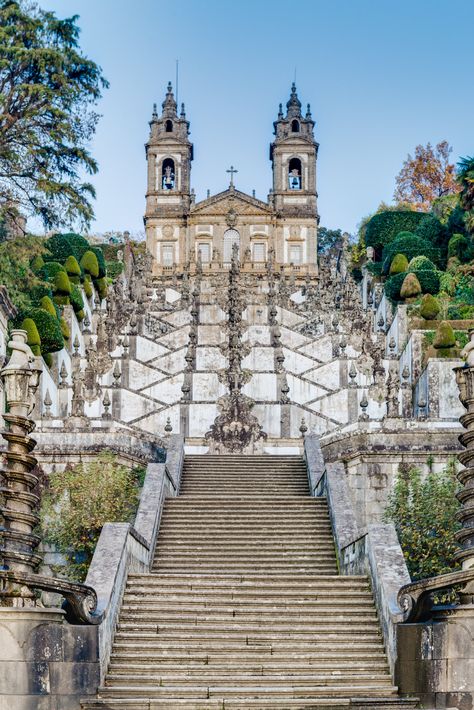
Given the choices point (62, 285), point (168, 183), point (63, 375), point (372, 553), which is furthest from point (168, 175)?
point (372, 553)

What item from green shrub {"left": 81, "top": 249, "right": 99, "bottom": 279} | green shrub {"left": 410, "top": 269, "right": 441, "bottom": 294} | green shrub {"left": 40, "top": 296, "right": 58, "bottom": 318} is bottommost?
green shrub {"left": 40, "top": 296, "right": 58, "bottom": 318}

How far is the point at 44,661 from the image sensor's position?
12.8 meters

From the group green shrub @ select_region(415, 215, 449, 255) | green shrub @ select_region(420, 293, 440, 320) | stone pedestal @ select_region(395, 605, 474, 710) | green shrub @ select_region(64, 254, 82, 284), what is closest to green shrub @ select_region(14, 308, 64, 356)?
green shrub @ select_region(64, 254, 82, 284)

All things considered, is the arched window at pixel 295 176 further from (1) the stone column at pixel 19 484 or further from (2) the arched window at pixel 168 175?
(1) the stone column at pixel 19 484

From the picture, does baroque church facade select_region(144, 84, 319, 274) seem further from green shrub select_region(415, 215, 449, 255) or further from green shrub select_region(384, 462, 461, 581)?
green shrub select_region(384, 462, 461, 581)

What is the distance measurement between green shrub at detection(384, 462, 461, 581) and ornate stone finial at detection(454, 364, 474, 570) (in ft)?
15.6

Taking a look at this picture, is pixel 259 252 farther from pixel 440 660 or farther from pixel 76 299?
pixel 440 660

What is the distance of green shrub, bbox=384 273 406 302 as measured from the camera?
4256cm

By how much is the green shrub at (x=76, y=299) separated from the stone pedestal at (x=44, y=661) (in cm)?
2897

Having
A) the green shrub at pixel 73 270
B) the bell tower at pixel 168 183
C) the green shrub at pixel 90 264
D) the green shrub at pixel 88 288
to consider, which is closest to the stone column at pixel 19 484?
the green shrub at pixel 73 270

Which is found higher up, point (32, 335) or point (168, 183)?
point (168, 183)

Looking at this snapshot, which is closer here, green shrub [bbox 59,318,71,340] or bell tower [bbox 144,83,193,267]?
green shrub [bbox 59,318,71,340]

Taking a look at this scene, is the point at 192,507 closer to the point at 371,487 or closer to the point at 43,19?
the point at 371,487

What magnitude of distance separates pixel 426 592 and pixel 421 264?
99.9 feet
